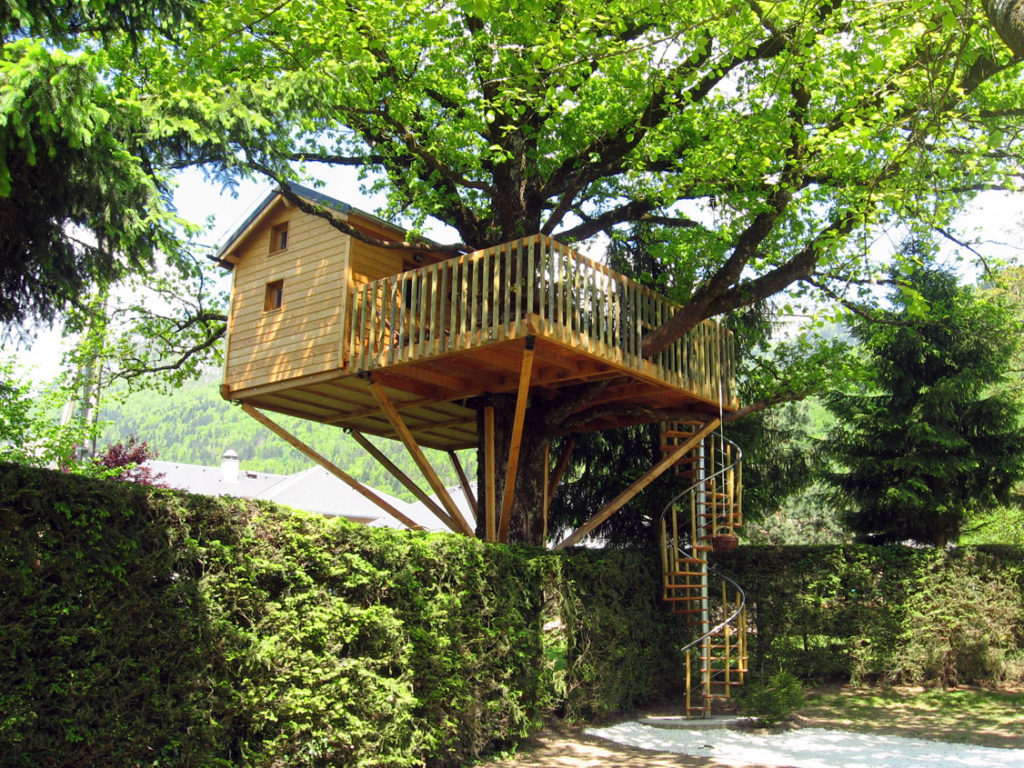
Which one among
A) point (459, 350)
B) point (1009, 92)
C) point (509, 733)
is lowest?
point (509, 733)

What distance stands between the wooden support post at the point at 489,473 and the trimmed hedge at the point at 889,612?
17.1 ft

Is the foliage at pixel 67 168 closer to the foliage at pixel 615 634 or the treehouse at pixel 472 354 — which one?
the treehouse at pixel 472 354

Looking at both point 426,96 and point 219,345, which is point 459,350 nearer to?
point 426,96

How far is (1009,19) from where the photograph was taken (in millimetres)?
4938

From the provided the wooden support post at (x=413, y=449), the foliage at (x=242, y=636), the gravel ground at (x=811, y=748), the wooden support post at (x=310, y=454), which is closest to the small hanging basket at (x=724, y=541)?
the gravel ground at (x=811, y=748)

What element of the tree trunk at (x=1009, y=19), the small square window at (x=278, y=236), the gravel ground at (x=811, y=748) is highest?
the small square window at (x=278, y=236)

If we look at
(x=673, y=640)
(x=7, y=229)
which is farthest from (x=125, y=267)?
(x=673, y=640)

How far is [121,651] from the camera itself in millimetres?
5938

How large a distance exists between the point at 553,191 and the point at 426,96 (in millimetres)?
2714

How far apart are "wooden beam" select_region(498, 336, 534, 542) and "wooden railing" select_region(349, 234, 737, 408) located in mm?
462

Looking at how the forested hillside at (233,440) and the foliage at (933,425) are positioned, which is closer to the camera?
the foliage at (933,425)

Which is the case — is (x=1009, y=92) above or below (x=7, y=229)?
above

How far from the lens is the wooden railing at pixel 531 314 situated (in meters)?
10.9

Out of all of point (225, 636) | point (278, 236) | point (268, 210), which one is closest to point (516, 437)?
point (225, 636)
